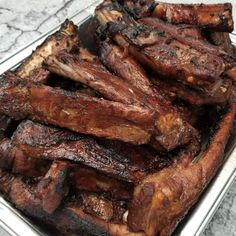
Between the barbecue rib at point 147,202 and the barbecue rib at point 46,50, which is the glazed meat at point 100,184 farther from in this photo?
the barbecue rib at point 46,50

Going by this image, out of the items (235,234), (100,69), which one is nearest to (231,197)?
(235,234)

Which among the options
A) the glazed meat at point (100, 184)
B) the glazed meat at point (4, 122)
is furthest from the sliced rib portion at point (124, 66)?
the glazed meat at point (4, 122)

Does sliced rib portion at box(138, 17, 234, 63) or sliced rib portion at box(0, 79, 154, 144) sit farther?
sliced rib portion at box(138, 17, 234, 63)

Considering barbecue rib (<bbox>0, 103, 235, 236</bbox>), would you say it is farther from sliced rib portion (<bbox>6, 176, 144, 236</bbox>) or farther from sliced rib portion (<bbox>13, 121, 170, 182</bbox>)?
sliced rib portion (<bbox>13, 121, 170, 182</bbox>)

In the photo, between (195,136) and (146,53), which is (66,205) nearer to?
(195,136)

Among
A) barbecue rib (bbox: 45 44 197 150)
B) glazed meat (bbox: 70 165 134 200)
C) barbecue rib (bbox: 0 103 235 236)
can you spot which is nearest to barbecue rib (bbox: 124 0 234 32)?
barbecue rib (bbox: 45 44 197 150)

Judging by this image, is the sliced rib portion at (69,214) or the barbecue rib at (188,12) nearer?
the sliced rib portion at (69,214)

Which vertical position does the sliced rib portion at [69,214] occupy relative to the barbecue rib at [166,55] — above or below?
below

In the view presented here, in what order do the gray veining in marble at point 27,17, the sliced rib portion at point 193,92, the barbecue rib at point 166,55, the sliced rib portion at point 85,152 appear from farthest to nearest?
the gray veining in marble at point 27,17
the sliced rib portion at point 193,92
the barbecue rib at point 166,55
the sliced rib portion at point 85,152

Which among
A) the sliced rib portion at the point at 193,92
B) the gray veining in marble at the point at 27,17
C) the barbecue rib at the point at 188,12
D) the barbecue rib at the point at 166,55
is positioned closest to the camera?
the barbecue rib at the point at 166,55
